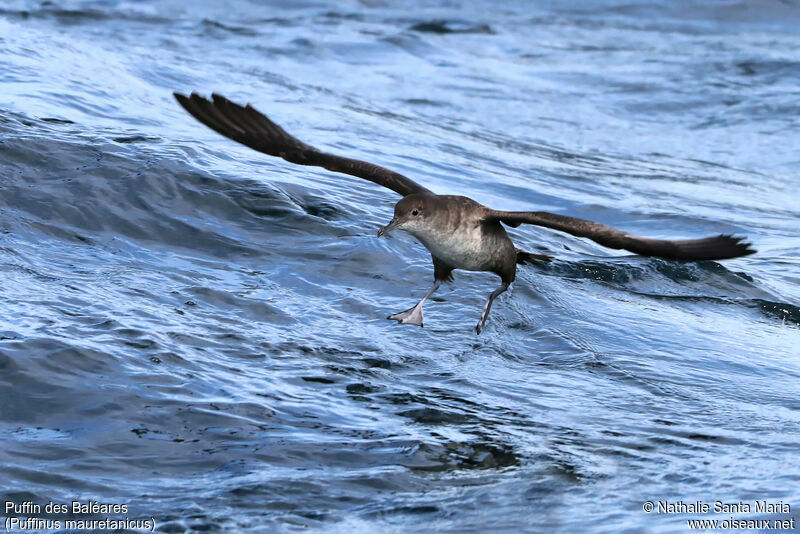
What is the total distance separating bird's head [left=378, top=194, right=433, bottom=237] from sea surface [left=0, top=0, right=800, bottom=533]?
727mm

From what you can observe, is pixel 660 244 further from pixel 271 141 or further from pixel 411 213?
pixel 271 141

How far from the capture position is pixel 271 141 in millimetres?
7297

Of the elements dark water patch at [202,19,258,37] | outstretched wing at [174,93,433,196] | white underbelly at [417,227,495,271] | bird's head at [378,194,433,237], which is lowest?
dark water patch at [202,19,258,37]

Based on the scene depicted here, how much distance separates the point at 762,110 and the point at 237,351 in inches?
503

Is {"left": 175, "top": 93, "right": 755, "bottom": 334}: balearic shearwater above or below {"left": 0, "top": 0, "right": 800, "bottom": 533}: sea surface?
above

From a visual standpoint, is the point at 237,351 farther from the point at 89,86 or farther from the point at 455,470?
the point at 89,86

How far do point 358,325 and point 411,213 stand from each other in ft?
2.88

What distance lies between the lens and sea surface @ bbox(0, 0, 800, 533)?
202 inches

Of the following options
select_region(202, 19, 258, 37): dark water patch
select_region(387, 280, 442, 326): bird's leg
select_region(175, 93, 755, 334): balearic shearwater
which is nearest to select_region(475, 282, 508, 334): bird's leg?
select_region(175, 93, 755, 334): balearic shearwater

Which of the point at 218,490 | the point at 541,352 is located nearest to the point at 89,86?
the point at 541,352

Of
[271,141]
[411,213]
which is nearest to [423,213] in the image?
[411,213]

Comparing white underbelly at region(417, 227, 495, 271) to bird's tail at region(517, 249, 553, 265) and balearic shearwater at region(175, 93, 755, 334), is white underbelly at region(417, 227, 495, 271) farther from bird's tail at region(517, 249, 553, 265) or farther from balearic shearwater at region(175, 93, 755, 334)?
bird's tail at region(517, 249, 553, 265)

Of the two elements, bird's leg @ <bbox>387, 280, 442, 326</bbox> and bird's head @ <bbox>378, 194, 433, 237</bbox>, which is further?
bird's leg @ <bbox>387, 280, 442, 326</bbox>

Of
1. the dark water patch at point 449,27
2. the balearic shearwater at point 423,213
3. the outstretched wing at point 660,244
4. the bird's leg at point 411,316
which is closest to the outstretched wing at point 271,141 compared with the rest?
→ the balearic shearwater at point 423,213
